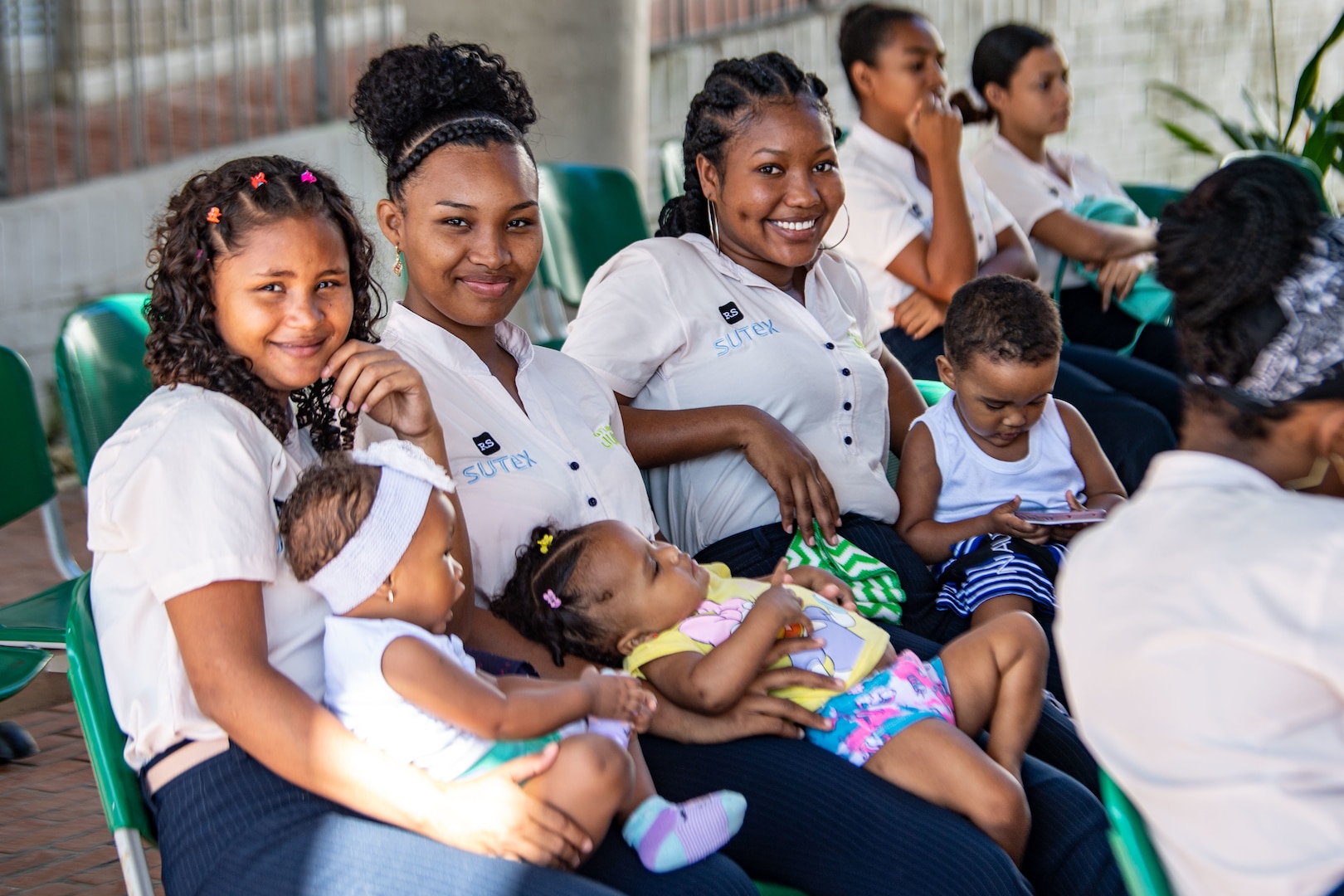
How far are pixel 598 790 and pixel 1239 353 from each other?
97 centimetres

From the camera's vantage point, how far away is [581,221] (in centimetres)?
465

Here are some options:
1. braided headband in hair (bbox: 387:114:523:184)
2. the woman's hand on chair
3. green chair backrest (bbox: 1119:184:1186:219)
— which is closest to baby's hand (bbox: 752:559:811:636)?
the woman's hand on chair

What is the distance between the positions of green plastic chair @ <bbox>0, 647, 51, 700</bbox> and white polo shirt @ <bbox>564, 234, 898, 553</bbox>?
1.35 m

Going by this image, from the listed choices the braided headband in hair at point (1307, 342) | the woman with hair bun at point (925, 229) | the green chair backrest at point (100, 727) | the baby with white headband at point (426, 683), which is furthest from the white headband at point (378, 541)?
the woman with hair bun at point (925, 229)

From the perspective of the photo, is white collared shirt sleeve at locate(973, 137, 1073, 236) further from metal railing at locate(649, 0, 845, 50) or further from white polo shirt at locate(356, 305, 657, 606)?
metal railing at locate(649, 0, 845, 50)

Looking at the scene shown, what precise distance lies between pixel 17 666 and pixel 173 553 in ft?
4.74

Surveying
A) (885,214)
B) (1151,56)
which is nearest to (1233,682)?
(885,214)

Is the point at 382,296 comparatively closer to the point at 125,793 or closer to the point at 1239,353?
the point at 125,793

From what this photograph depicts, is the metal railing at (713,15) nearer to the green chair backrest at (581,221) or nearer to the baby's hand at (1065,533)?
the green chair backrest at (581,221)

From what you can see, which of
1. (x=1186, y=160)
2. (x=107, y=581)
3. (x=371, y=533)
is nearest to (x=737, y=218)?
(x=371, y=533)

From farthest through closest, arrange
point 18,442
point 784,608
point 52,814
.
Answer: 1. point 52,814
2. point 18,442
3. point 784,608

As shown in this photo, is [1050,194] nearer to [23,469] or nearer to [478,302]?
[478,302]

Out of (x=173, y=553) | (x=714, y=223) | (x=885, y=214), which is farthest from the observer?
(x=885, y=214)

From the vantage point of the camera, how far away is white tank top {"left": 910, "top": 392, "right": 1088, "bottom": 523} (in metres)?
2.90
